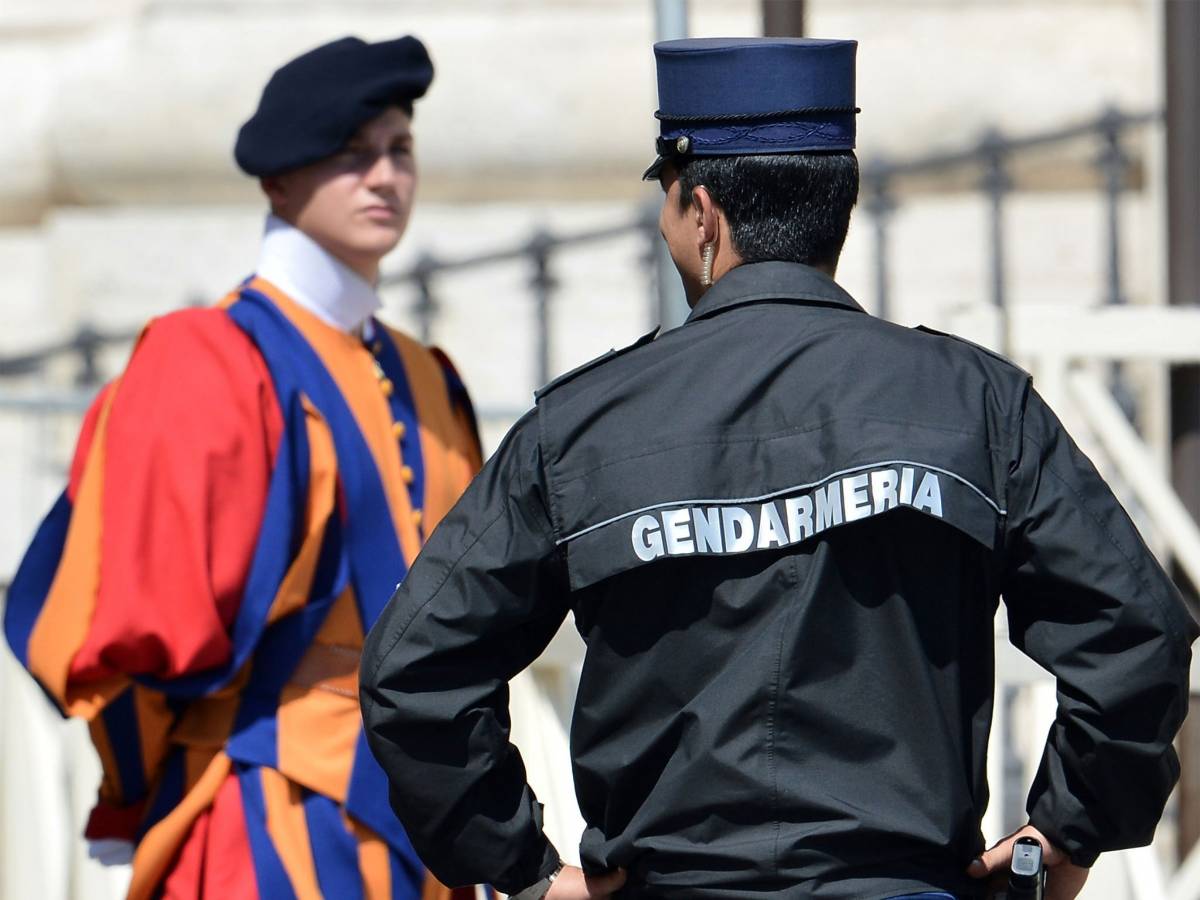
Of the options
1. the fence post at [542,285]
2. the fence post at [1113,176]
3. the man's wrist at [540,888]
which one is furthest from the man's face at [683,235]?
the fence post at [1113,176]

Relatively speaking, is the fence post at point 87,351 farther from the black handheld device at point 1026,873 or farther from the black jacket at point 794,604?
the black handheld device at point 1026,873

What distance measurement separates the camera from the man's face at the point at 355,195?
3.23m

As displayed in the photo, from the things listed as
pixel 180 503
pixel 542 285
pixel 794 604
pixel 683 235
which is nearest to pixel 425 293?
pixel 542 285

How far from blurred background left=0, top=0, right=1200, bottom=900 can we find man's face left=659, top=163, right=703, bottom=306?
140 inches

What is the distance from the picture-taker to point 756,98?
2.23 meters

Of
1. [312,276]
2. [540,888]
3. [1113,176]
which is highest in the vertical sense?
[312,276]

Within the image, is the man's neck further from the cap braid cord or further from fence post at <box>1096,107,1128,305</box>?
fence post at <box>1096,107,1128,305</box>

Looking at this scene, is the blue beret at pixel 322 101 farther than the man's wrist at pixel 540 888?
Yes

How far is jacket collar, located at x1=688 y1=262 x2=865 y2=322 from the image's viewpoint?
2.20m

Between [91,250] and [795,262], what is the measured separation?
4.56 m

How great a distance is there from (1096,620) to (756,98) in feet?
2.00

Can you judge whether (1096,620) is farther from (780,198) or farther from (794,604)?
(780,198)

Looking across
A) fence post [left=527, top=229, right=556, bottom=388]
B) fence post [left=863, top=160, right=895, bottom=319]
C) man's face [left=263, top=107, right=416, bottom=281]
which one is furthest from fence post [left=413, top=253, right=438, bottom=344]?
man's face [left=263, top=107, right=416, bottom=281]

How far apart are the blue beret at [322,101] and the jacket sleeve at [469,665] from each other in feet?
3.59
